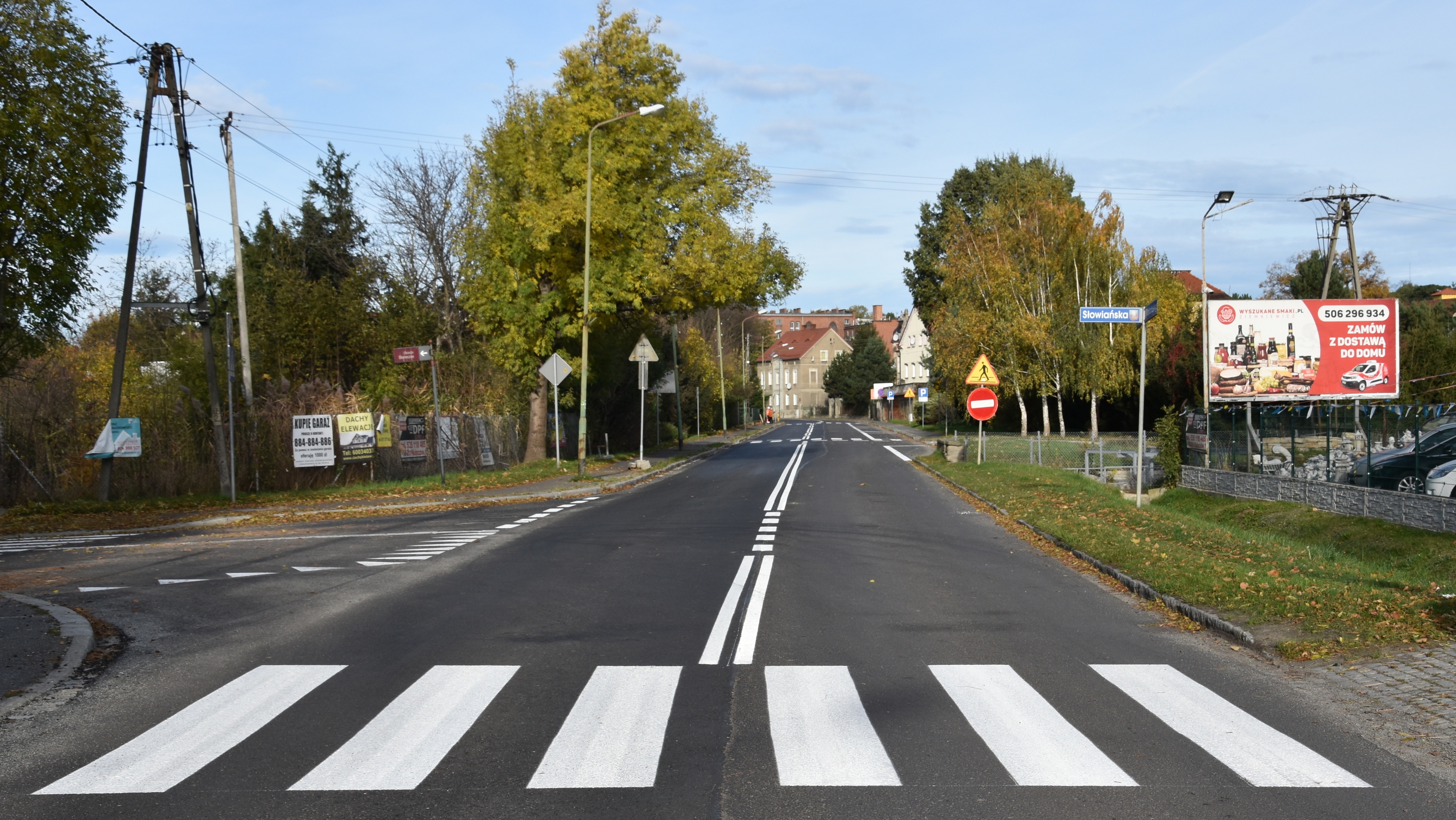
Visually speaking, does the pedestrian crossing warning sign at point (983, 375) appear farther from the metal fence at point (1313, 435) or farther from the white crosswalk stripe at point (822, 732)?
the white crosswalk stripe at point (822, 732)

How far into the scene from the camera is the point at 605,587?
10.8m

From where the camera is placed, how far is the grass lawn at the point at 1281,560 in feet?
27.2

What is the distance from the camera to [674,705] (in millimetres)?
6301

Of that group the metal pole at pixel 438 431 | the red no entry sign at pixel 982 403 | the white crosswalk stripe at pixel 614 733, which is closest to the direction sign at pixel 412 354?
the metal pole at pixel 438 431

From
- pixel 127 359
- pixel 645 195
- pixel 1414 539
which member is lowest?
pixel 1414 539

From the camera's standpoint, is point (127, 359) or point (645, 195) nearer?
point (127, 359)

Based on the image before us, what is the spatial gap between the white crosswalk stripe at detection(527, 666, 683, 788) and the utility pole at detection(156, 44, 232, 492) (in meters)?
18.7

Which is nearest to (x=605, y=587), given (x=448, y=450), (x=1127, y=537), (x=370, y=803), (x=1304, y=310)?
(x=370, y=803)

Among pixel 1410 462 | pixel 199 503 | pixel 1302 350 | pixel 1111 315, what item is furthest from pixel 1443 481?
pixel 199 503

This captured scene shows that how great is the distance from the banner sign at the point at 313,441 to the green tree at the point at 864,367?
89428 mm

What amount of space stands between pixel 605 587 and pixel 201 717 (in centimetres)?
497

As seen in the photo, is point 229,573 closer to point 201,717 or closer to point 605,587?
point 605,587

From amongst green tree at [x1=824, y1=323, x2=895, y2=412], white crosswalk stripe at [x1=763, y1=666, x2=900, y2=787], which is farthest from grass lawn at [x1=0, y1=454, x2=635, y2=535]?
green tree at [x1=824, y1=323, x2=895, y2=412]

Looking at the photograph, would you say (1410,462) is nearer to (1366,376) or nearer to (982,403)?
(982,403)
